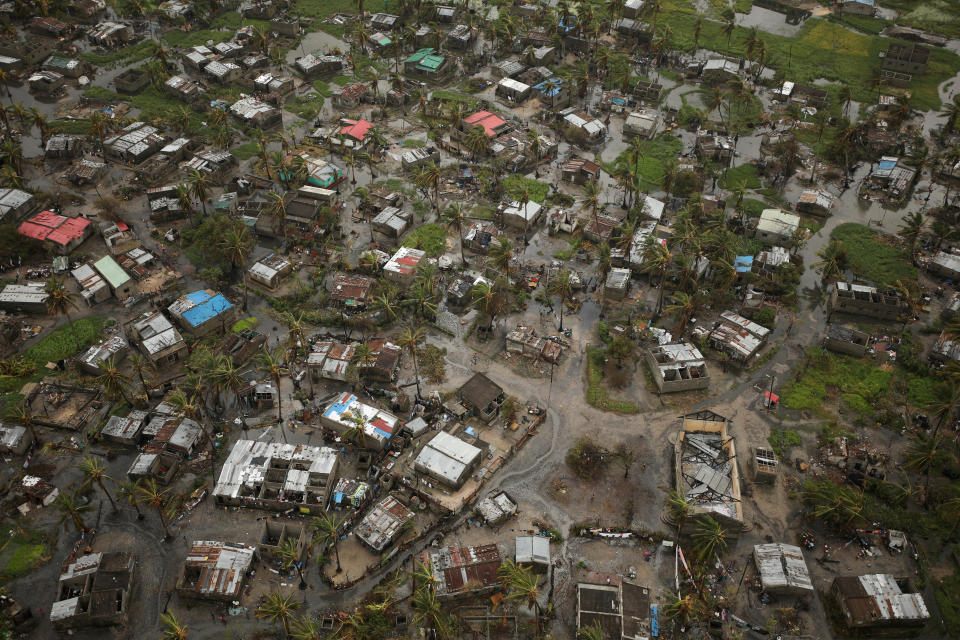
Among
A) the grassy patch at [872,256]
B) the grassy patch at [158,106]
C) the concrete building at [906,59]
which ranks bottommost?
the grassy patch at [158,106]

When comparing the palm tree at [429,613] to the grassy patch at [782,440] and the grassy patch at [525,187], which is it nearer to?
the grassy patch at [782,440]

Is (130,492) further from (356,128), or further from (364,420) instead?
(356,128)

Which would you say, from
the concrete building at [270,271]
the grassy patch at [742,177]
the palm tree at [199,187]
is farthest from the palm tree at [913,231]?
the palm tree at [199,187]

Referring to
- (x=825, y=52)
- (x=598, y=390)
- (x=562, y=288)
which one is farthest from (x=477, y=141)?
(x=825, y=52)

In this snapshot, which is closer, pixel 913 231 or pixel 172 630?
pixel 172 630

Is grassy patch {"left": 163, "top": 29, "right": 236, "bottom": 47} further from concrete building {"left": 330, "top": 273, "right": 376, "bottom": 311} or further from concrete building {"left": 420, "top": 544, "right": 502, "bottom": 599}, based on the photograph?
concrete building {"left": 420, "top": 544, "right": 502, "bottom": 599}

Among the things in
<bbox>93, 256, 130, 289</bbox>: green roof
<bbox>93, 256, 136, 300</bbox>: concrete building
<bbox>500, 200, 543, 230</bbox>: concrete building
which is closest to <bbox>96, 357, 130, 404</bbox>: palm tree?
<bbox>93, 256, 136, 300</bbox>: concrete building
